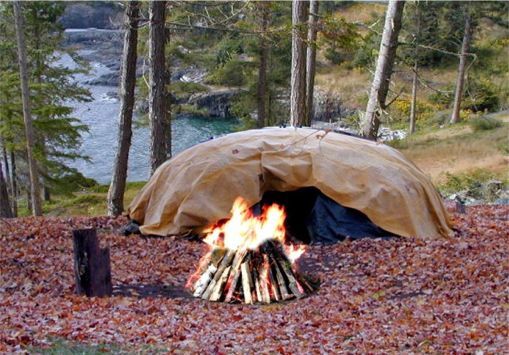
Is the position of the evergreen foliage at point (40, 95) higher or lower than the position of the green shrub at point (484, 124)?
higher

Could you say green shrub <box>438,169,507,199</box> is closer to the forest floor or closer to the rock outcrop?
the forest floor

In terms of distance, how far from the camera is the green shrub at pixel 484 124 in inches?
1276

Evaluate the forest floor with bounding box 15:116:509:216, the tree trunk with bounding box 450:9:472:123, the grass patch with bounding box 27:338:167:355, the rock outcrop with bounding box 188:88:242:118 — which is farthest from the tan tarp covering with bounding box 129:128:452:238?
the rock outcrop with bounding box 188:88:242:118

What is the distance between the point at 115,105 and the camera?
164ft

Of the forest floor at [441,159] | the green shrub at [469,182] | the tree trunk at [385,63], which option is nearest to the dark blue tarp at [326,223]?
the tree trunk at [385,63]

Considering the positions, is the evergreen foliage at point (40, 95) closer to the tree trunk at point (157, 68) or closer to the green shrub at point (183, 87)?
the green shrub at point (183, 87)

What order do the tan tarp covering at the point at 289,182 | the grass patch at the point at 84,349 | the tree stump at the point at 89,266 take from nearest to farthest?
the grass patch at the point at 84,349
the tree stump at the point at 89,266
the tan tarp covering at the point at 289,182

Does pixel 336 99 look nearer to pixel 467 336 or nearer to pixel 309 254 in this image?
pixel 309 254

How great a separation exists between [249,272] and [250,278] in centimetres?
11

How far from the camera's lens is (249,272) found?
9703 mm

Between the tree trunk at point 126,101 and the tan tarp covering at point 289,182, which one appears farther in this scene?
the tree trunk at point 126,101

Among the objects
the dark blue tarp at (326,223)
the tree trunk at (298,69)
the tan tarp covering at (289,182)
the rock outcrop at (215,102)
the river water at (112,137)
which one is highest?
the tree trunk at (298,69)

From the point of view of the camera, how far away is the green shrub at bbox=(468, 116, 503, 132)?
106ft

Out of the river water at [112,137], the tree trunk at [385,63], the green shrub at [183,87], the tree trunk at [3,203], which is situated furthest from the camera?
the river water at [112,137]
